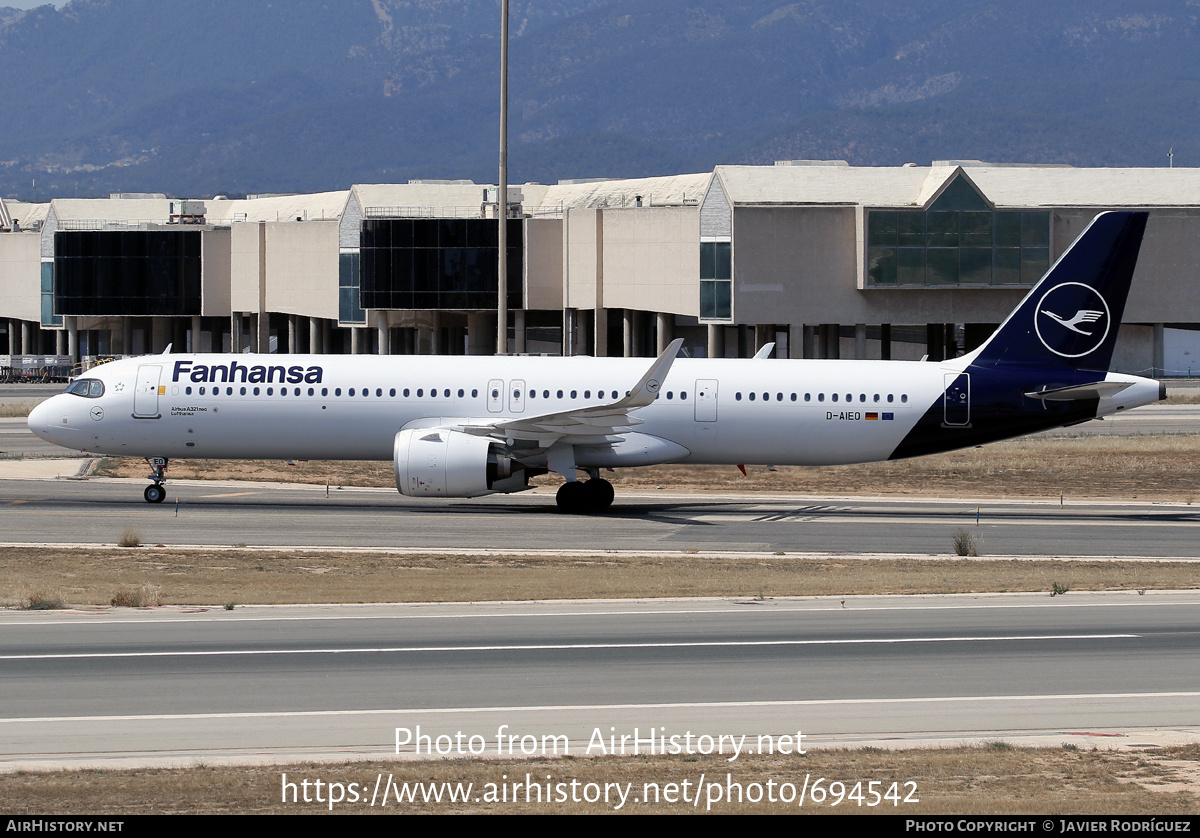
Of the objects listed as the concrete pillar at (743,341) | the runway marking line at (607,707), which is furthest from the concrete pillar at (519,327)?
the runway marking line at (607,707)

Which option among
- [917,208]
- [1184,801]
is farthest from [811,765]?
[917,208]

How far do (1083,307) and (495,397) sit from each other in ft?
50.4

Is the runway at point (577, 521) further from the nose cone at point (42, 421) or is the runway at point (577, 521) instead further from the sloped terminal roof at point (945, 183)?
the sloped terminal roof at point (945, 183)

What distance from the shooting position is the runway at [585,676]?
50.9 feet

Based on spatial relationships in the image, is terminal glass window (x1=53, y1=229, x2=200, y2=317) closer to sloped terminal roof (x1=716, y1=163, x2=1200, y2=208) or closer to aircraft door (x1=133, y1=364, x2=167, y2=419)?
sloped terminal roof (x1=716, y1=163, x2=1200, y2=208)

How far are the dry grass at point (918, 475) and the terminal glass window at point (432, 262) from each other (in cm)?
4795

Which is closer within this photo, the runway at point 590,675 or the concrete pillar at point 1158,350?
the runway at point 590,675

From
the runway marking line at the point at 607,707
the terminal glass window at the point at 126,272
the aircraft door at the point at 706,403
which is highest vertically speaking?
the terminal glass window at the point at 126,272

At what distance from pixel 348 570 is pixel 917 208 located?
5567 centimetres

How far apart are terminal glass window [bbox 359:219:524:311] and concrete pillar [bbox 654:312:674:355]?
13262 mm

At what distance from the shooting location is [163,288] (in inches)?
4624

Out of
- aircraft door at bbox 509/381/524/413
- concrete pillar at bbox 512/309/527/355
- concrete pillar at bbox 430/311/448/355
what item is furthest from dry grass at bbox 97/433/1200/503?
concrete pillar at bbox 430/311/448/355

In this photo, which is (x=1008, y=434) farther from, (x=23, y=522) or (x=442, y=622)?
(x=23, y=522)

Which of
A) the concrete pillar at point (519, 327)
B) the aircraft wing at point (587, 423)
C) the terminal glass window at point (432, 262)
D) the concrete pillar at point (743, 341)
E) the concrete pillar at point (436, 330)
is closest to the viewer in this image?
the aircraft wing at point (587, 423)
